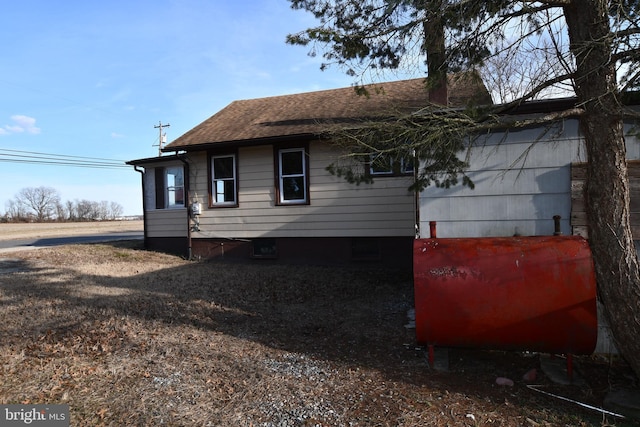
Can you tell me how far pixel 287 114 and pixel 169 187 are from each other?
466 cm

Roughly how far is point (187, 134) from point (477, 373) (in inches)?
450

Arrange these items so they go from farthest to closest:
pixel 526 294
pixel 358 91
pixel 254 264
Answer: pixel 254 264, pixel 358 91, pixel 526 294

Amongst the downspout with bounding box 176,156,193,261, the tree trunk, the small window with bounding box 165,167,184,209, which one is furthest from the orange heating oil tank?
the small window with bounding box 165,167,184,209

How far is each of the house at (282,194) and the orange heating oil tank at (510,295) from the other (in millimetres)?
5930

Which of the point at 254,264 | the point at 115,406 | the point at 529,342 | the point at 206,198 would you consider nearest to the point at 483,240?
the point at 529,342

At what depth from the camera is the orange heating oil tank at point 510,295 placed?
12.9 ft

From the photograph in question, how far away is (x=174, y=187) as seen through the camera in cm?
1396

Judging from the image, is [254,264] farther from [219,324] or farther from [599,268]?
[599,268]

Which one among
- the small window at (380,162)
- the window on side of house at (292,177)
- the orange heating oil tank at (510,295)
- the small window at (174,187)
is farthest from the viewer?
the small window at (174,187)

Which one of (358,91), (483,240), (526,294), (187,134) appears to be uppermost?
(187,134)

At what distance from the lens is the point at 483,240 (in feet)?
14.1

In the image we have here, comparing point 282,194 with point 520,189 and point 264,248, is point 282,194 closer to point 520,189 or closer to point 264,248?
point 264,248

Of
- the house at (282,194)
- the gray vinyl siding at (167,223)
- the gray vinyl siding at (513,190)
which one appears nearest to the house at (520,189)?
the gray vinyl siding at (513,190)

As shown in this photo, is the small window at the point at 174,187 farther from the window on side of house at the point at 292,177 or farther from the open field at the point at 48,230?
the open field at the point at 48,230
